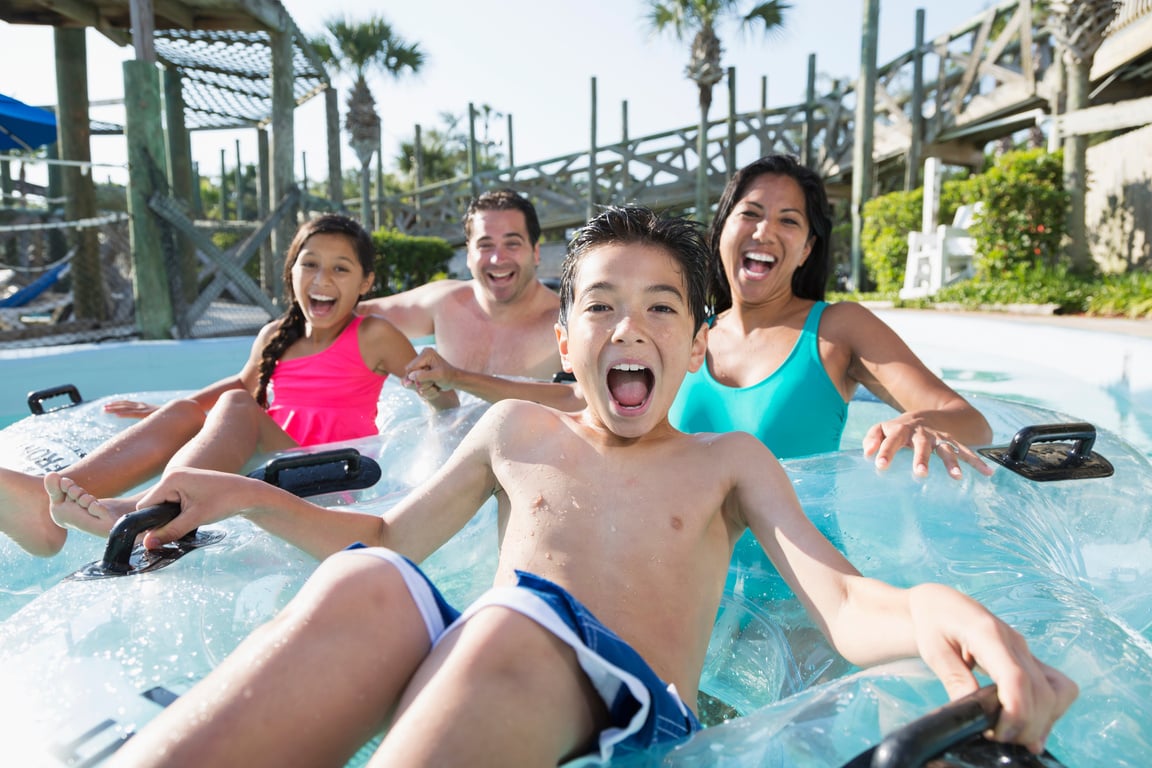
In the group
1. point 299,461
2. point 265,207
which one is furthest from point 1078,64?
point 265,207

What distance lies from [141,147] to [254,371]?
3.80m

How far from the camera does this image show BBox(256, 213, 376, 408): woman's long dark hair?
351cm

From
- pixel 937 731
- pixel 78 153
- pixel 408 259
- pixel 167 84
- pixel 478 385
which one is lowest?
pixel 937 731

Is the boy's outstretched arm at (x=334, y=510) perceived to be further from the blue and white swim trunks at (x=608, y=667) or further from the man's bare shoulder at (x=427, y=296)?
the man's bare shoulder at (x=427, y=296)

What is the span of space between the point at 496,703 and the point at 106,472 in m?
2.21

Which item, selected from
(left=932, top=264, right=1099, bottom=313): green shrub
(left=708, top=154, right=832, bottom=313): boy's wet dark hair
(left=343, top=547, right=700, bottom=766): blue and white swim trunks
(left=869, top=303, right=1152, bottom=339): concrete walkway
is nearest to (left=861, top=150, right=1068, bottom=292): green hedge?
(left=932, top=264, right=1099, bottom=313): green shrub

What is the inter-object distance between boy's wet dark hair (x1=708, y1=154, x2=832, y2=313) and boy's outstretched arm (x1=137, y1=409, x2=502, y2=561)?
4.53 ft

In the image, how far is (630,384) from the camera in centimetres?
175

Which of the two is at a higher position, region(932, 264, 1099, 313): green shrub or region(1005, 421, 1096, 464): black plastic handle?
region(932, 264, 1099, 313): green shrub

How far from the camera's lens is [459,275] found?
17438 mm

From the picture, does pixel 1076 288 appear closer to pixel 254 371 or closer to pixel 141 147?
pixel 254 371

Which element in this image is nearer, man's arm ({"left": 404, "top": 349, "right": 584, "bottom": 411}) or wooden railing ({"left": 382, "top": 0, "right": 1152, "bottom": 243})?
man's arm ({"left": 404, "top": 349, "right": 584, "bottom": 411})

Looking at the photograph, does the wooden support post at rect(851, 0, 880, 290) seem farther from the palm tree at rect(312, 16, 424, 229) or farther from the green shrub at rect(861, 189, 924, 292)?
the palm tree at rect(312, 16, 424, 229)

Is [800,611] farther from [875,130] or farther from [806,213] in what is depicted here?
[875,130]
